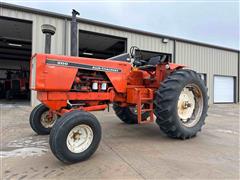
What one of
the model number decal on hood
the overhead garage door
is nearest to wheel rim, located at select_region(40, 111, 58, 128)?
the model number decal on hood

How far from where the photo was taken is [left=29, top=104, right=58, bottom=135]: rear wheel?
Answer: 472 cm

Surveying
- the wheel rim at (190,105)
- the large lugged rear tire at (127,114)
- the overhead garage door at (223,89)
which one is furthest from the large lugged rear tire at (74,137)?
the overhead garage door at (223,89)

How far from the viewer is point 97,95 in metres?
4.09

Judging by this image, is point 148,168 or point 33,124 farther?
point 33,124

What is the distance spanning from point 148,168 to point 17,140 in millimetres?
2688

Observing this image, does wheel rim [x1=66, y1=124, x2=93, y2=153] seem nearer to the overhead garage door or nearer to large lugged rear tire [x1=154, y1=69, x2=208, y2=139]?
large lugged rear tire [x1=154, y1=69, x2=208, y2=139]

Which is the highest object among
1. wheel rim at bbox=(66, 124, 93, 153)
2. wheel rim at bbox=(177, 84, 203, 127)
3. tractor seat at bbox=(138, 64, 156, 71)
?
tractor seat at bbox=(138, 64, 156, 71)

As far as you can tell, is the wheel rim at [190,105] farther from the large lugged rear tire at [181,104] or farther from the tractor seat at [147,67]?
the tractor seat at [147,67]

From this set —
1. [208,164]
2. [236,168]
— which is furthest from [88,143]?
[236,168]

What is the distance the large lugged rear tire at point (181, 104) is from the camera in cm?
418

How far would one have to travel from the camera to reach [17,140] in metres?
4.36

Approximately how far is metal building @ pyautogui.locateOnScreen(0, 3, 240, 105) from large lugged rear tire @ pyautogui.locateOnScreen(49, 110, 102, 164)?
7.12 m

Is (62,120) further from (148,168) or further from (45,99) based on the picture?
(148,168)

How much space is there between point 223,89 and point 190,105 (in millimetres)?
13049
